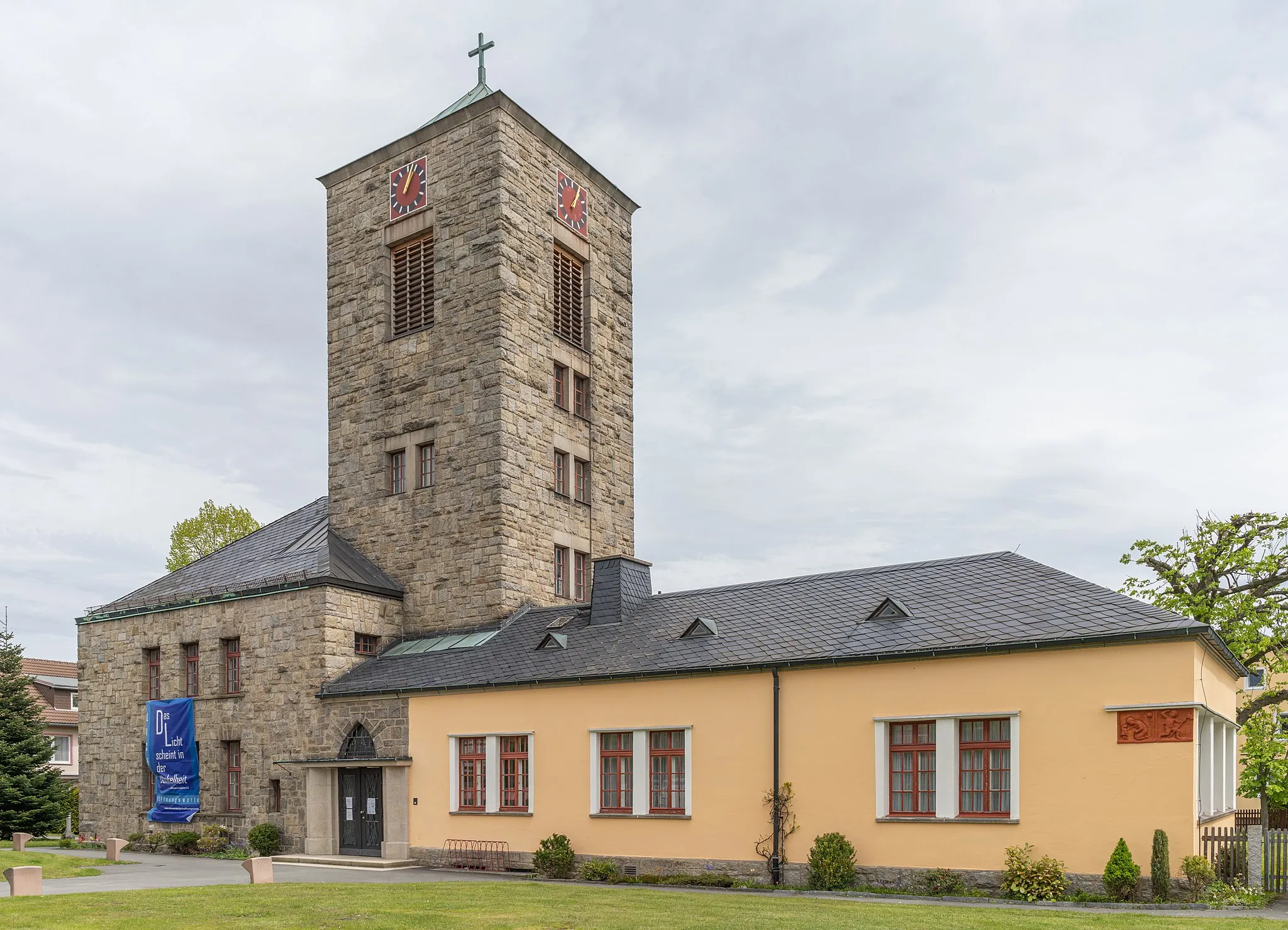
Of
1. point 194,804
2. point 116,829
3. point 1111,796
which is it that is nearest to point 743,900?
point 1111,796

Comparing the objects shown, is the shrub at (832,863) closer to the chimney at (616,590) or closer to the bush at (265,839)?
the chimney at (616,590)

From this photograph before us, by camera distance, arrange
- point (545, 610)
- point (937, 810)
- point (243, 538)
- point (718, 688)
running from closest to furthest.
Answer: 1. point (937, 810)
2. point (718, 688)
3. point (545, 610)
4. point (243, 538)

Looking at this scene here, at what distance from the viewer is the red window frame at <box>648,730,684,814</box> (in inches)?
906

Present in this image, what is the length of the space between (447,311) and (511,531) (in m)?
6.61

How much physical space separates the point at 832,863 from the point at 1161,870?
5.34 m

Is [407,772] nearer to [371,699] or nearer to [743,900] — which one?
[371,699]

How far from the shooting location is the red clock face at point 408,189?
34125 millimetres

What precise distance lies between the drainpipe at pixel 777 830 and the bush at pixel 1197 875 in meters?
6.82

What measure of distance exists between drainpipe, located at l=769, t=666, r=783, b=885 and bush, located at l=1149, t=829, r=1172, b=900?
6303mm

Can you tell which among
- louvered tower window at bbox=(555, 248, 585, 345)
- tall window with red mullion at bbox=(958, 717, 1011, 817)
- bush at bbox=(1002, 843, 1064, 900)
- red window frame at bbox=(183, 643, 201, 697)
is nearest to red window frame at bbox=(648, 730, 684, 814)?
tall window with red mullion at bbox=(958, 717, 1011, 817)

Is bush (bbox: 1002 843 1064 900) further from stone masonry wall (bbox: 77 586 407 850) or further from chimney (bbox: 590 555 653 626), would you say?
stone masonry wall (bbox: 77 586 407 850)

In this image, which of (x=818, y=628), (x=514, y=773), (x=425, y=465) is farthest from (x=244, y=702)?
(x=818, y=628)

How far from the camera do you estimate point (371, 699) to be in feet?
91.0

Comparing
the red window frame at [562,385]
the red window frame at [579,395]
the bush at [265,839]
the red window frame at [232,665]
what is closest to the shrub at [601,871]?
the bush at [265,839]
